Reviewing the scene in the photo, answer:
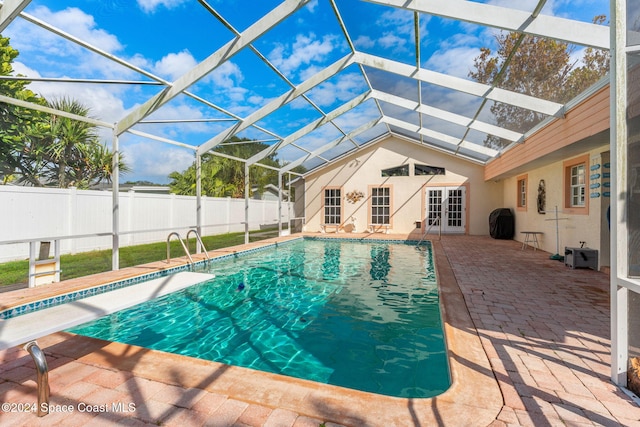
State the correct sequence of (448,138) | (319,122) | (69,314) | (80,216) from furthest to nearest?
(448,138)
(319,122)
(80,216)
(69,314)

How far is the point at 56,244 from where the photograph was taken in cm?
490

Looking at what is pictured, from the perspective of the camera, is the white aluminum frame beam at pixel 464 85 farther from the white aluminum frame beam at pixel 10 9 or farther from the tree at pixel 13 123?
the tree at pixel 13 123

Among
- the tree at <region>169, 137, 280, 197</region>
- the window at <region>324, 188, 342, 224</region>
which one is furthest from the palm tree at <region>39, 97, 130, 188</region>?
the window at <region>324, 188, 342, 224</region>

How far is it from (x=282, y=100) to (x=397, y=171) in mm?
7878

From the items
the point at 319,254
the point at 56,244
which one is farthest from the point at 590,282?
the point at 56,244

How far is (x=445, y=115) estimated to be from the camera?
8.43 meters

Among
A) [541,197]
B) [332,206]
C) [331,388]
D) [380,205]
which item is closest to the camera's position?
[331,388]

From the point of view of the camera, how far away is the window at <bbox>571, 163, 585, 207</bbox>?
268 inches

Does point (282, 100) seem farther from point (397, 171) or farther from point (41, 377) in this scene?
point (397, 171)

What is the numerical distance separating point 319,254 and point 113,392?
738 cm

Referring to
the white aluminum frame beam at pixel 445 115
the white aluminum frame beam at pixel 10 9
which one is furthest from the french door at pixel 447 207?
the white aluminum frame beam at pixel 10 9

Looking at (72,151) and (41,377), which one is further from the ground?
(72,151)

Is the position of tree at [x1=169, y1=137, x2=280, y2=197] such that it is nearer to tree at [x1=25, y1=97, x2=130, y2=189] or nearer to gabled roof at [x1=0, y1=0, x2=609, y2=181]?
tree at [x1=25, y1=97, x2=130, y2=189]

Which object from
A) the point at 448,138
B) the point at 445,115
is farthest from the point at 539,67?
the point at 448,138
